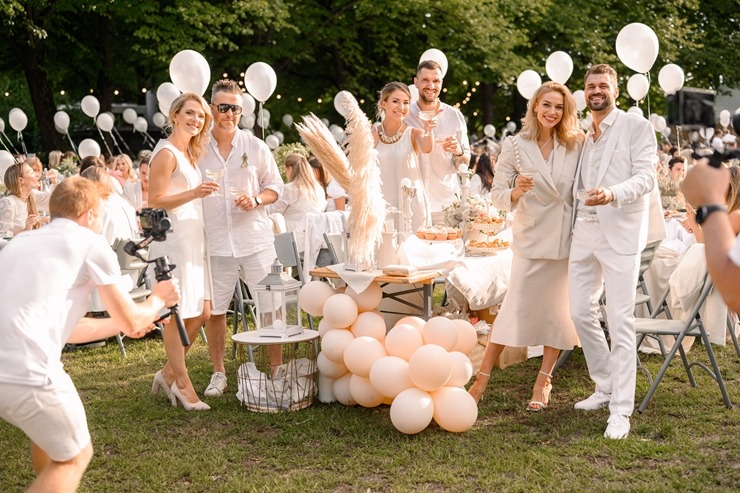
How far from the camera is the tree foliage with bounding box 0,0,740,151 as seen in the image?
63.0 feet

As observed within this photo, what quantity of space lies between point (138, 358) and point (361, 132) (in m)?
2.94

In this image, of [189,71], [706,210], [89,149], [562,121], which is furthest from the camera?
[89,149]

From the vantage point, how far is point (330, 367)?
5.46 meters

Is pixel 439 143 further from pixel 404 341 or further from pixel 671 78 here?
pixel 671 78

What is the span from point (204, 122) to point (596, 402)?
2.93 m

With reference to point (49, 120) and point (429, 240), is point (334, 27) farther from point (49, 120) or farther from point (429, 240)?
point (429, 240)

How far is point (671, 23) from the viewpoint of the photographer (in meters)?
23.9

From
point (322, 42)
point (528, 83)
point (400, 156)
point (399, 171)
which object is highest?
point (322, 42)

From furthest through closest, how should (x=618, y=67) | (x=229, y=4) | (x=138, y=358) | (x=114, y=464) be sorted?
1. (x=618, y=67)
2. (x=229, y=4)
3. (x=138, y=358)
4. (x=114, y=464)

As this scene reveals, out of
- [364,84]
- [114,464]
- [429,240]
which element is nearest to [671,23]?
[364,84]

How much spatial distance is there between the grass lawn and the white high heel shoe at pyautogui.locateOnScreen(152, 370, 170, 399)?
Answer: 6 centimetres

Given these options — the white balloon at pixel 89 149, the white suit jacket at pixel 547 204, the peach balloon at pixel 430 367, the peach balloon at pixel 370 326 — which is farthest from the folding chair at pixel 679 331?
the white balloon at pixel 89 149

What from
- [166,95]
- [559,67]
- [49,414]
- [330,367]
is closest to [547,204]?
[330,367]

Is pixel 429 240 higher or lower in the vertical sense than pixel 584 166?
lower
